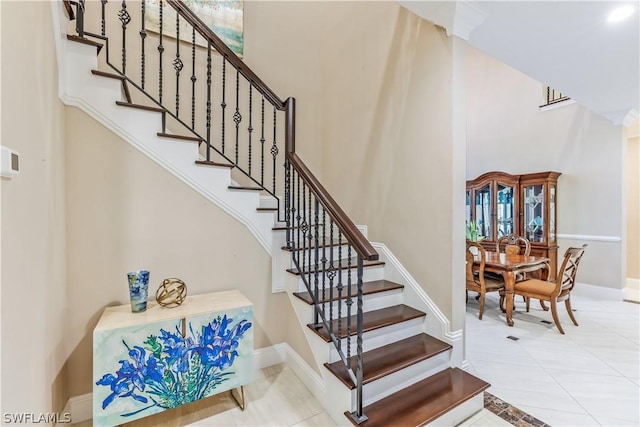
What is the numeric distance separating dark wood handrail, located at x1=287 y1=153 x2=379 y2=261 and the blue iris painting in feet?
2.97

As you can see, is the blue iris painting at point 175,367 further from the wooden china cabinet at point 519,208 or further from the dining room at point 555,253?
the wooden china cabinet at point 519,208

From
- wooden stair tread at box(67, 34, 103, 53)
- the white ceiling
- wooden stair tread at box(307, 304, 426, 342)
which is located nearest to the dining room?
wooden stair tread at box(307, 304, 426, 342)

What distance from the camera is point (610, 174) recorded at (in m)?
4.25

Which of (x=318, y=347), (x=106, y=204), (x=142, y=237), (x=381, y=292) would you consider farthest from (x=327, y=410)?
(x=106, y=204)

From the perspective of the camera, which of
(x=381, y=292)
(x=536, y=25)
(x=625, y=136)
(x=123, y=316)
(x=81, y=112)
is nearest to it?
(x=123, y=316)

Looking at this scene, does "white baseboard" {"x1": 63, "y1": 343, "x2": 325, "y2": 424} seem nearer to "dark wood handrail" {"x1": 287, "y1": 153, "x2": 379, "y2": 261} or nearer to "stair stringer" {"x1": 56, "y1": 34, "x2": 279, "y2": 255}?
"stair stringer" {"x1": 56, "y1": 34, "x2": 279, "y2": 255}

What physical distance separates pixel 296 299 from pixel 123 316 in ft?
3.78

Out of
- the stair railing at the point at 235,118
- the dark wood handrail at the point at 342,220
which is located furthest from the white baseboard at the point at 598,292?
the dark wood handrail at the point at 342,220

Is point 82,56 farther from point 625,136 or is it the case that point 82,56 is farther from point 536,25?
point 625,136

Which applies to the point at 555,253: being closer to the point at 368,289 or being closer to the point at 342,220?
the point at 368,289

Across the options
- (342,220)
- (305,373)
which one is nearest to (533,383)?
(305,373)

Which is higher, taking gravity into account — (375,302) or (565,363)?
(375,302)

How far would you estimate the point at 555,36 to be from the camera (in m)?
2.33

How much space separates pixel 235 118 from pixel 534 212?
16.1 ft
